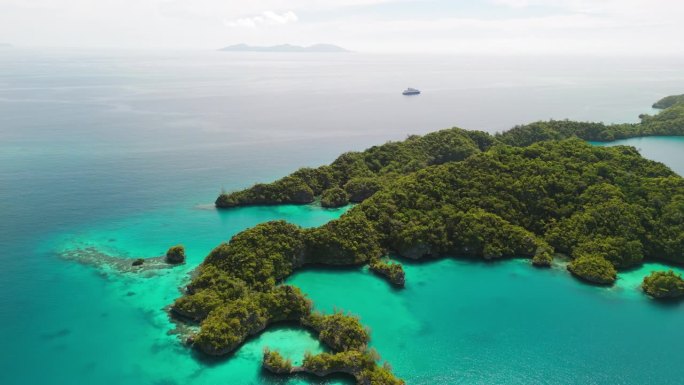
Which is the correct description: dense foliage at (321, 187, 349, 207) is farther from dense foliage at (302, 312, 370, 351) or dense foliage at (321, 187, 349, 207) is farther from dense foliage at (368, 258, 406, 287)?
dense foliage at (302, 312, 370, 351)

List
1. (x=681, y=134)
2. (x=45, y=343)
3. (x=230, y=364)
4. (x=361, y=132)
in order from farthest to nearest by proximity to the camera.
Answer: (x=361, y=132) → (x=681, y=134) → (x=45, y=343) → (x=230, y=364)

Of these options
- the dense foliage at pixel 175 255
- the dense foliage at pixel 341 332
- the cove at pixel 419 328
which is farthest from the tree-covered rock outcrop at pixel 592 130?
the dense foliage at pixel 175 255

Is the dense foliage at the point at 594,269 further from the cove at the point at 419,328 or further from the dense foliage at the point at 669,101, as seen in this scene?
the dense foliage at the point at 669,101

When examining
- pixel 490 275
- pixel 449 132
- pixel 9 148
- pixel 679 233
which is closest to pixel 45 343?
pixel 490 275

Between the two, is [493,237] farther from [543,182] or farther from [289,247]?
[289,247]

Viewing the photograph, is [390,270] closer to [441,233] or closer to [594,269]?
[441,233]
